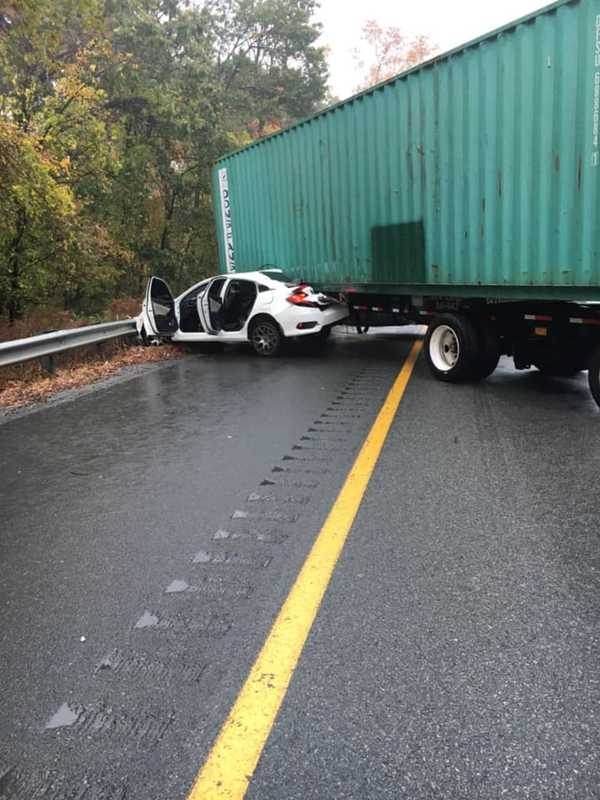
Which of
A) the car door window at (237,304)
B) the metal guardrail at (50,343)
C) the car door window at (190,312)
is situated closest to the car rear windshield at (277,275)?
the car door window at (237,304)

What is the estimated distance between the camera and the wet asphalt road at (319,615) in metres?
2.10

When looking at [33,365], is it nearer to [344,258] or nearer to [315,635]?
[344,258]

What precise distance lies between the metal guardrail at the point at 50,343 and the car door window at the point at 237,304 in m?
2.03

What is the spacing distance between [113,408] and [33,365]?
3.09 metres

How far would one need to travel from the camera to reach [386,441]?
5.84m

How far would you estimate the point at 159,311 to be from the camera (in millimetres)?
12195

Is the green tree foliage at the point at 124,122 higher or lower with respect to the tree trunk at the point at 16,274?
higher

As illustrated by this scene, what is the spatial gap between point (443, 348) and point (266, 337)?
3.71 metres

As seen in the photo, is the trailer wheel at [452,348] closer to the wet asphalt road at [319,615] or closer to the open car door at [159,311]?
the wet asphalt road at [319,615]

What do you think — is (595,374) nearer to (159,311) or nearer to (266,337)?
(266,337)

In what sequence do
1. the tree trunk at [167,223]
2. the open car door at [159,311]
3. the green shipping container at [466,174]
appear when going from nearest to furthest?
the green shipping container at [466,174]
the open car door at [159,311]
the tree trunk at [167,223]

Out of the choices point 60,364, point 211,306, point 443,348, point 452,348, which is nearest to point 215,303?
point 211,306

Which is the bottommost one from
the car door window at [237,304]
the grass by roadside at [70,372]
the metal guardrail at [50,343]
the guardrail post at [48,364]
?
the grass by roadside at [70,372]

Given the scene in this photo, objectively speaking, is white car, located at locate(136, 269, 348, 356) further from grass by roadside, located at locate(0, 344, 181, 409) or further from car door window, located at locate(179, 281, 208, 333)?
grass by roadside, located at locate(0, 344, 181, 409)
